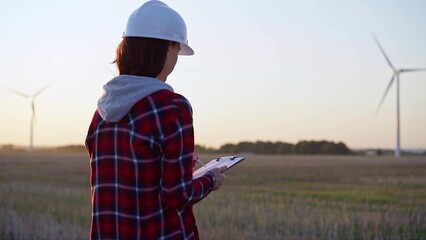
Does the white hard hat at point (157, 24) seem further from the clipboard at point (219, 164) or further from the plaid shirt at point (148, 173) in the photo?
the clipboard at point (219, 164)

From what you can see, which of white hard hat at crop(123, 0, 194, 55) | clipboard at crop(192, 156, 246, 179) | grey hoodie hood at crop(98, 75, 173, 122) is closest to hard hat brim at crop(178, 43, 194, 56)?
white hard hat at crop(123, 0, 194, 55)

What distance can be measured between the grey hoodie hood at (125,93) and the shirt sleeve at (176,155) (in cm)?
11

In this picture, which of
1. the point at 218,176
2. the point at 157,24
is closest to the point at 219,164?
the point at 218,176

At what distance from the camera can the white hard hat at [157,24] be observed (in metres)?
2.31

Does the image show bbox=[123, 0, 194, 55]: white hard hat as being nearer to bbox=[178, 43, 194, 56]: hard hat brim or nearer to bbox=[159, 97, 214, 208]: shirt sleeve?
bbox=[178, 43, 194, 56]: hard hat brim

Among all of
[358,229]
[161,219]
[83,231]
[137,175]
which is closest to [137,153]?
[137,175]

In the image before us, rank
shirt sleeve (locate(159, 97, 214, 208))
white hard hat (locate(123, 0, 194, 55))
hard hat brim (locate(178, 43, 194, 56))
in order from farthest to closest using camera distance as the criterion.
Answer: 1. hard hat brim (locate(178, 43, 194, 56))
2. white hard hat (locate(123, 0, 194, 55))
3. shirt sleeve (locate(159, 97, 214, 208))

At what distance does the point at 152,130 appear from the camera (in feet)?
7.18

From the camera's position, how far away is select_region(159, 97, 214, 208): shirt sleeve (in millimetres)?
2160

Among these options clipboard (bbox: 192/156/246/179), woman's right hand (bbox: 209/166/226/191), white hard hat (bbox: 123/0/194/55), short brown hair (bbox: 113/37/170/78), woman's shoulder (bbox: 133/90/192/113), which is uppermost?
white hard hat (bbox: 123/0/194/55)

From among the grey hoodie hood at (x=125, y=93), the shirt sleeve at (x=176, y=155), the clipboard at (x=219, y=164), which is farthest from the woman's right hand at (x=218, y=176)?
the grey hoodie hood at (x=125, y=93)

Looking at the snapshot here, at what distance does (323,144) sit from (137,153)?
264ft

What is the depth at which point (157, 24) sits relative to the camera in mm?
2311

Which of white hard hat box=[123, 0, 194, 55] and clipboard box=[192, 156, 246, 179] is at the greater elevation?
white hard hat box=[123, 0, 194, 55]
